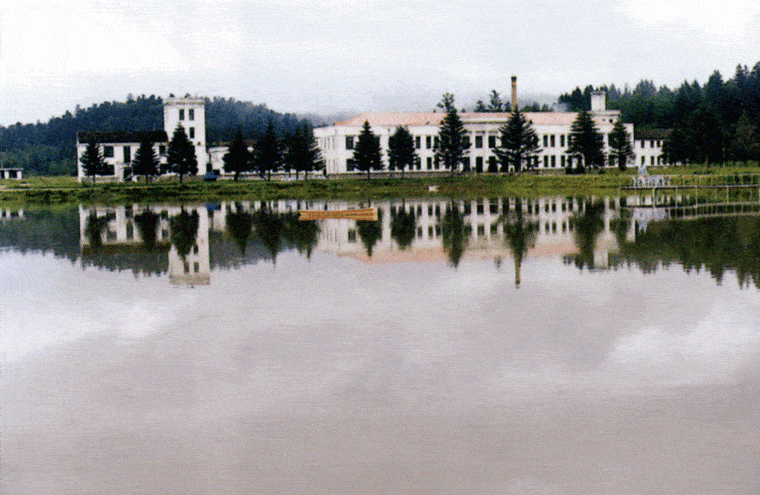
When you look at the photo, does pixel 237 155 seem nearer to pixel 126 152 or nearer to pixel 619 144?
pixel 126 152

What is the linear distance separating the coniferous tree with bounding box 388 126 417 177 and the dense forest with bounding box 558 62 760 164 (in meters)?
31.8

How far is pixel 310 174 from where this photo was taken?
350 ft

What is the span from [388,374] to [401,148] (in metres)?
83.5

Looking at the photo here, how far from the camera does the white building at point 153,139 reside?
103750 mm

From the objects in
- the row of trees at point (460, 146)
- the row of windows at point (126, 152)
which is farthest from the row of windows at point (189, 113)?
the row of trees at point (460, 146)

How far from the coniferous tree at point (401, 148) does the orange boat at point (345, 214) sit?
4659 centimetres

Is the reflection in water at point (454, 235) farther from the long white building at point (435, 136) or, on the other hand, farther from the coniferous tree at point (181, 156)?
the long white building at point (435, 136)

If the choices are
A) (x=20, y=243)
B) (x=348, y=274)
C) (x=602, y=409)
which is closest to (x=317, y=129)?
(x=20, y=243)

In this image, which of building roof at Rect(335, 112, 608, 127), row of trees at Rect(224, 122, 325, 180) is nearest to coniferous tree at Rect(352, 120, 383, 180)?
row of trees at Rect(224, 122, 325, 180)

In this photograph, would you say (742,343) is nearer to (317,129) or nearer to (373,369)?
(373,369)

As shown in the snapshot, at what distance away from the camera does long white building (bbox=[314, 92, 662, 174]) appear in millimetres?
105500

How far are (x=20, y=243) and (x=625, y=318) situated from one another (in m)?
28.7

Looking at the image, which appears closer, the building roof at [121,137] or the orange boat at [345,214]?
the orange boat at [345,214]

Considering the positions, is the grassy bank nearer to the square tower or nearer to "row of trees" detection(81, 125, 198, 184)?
"row of trees" detection(81, 125, 198, 184)
